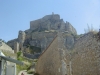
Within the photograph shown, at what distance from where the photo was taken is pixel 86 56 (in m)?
12.2

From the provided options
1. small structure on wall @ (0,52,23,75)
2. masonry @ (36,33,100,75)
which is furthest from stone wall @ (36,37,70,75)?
small structure on wall @ (0,52,23,75)

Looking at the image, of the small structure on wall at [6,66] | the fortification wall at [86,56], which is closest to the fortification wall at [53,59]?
the fortification wall at [86,56]

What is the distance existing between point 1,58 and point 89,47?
5.77 meters

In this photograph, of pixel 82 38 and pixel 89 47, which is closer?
pixel 89 47

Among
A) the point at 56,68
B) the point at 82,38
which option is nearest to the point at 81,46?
the point at 82,38

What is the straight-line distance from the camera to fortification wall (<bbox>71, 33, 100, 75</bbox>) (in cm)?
1130

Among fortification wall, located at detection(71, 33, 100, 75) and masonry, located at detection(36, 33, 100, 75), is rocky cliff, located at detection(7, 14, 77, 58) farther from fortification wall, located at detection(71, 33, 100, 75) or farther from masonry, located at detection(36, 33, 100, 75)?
fortification wall, located at detection(71, 33, 100, 75)

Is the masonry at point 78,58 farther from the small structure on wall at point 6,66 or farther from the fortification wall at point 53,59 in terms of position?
the small structure on wall at point 6,66

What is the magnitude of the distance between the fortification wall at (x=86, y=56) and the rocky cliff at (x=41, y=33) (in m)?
40.6

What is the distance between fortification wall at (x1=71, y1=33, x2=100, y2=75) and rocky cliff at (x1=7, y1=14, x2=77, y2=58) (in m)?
40.6

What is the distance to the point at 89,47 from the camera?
39.5 ft

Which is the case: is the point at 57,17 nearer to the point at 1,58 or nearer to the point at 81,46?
the point at 81,46

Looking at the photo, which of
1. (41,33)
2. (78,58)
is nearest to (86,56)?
(78,58)

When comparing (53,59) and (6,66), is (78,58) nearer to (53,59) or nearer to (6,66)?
(53,59)
